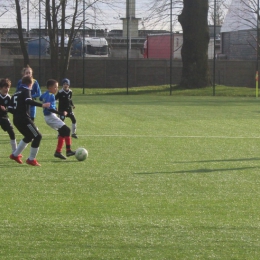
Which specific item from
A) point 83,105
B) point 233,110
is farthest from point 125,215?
point 83,105

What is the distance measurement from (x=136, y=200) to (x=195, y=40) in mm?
29939

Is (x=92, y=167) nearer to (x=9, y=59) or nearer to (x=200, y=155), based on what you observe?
(x=200, y=155)

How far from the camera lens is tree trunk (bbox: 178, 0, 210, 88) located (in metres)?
36.8

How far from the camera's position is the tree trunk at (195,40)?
121 feet

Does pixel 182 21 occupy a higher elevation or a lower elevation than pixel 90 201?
higher

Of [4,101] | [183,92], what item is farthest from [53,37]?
[4,101]

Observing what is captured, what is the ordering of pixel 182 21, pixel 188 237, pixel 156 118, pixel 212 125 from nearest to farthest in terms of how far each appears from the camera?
pixel 188 237 → pixel 212 125 → pixel 156 118 → pixel 182 21

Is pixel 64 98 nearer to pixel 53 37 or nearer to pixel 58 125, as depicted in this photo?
pixel 58 125

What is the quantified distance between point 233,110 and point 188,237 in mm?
18267

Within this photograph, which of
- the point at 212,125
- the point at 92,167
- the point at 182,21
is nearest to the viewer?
the point at 92,167

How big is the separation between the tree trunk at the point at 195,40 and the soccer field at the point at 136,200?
877 inches

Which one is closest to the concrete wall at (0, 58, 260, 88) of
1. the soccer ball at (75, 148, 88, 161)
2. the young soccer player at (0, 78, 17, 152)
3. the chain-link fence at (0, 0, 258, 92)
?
the chain-link fence at (0, 0, 258, 92)

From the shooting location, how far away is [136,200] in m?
7.70

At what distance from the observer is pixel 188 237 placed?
6.09 m
